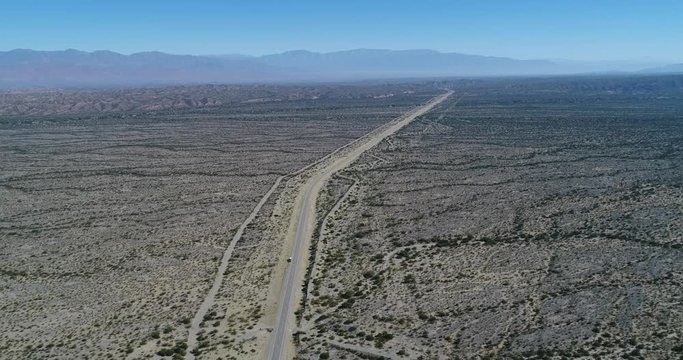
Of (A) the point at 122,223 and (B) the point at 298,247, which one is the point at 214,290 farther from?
(A) the point at 122,223

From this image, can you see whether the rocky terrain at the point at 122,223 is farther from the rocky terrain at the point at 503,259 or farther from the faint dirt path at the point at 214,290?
the rocky terrain at the point at 503,259

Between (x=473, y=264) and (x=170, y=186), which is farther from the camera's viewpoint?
(x=170, y=186)

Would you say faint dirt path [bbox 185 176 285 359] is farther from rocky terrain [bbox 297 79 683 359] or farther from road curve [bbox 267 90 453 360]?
rocky terrain [bbox 297 79 683 359]

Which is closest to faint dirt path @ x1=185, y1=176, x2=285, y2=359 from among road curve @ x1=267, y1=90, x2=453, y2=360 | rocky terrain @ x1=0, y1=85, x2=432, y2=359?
rocky terrain @ x1=0, y1=85, x2=432, y2=359

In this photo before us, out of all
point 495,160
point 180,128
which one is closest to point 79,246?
point 495,160

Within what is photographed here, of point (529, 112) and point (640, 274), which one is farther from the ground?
point (529, 112)

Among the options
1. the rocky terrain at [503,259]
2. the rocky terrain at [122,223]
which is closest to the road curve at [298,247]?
the rocky terrain at [503,259]

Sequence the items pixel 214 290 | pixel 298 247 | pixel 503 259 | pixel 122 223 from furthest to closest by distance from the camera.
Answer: pixel 122 223 → pixel 298 247 → pixel 503 259 → pixel 214 290

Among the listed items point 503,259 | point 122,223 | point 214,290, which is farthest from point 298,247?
point 122,223

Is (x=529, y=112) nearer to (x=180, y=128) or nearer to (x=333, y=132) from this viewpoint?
(x=333, y=132)
